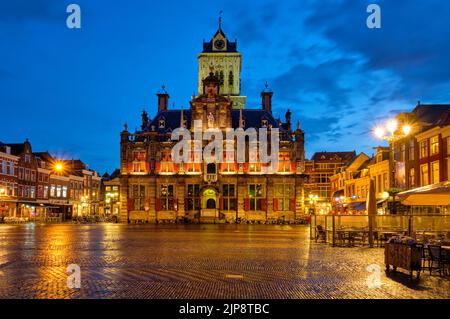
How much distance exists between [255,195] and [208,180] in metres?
6.31

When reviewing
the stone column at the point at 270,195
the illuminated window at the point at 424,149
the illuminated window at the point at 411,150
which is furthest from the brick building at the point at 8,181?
the illuminated window at the point at 424,149

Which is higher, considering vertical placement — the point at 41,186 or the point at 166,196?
the point at 41,186

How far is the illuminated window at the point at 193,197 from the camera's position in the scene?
208 ft

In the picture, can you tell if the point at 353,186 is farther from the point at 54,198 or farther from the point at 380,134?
the point at 54,198

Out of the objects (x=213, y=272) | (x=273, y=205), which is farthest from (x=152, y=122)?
(x=213, y=272)

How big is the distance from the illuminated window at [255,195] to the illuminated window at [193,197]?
665 cm

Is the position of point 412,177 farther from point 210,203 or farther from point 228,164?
point 210,203

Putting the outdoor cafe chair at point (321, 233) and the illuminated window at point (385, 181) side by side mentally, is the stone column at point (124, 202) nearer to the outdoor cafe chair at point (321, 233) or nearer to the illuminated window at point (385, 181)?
the illuminated window at point (385, 181)

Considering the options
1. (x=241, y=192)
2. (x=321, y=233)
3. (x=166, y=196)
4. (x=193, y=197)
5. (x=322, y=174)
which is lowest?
(x=321, y=233)

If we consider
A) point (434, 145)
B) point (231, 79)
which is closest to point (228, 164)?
point (231, 79)

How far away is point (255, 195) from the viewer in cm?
6306

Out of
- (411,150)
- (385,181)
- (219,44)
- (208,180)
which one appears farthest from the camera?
(219,44)

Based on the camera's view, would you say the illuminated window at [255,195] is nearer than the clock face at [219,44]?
Yes

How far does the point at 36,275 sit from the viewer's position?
13.2 meters
